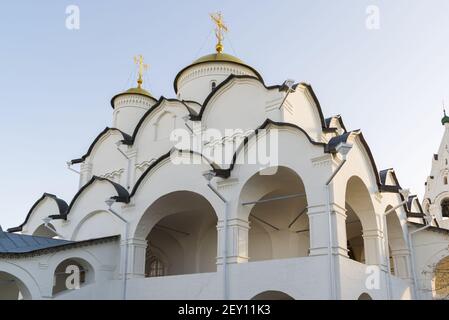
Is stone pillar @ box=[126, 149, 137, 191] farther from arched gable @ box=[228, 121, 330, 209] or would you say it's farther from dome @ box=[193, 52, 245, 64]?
arched gable @ box=[228, 121, 330, 209]

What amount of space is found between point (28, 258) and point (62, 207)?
18.0ft

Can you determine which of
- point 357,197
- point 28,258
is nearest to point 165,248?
point 28,258

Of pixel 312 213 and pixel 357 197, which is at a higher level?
pixel 357 197

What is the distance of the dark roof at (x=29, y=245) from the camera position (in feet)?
34.0

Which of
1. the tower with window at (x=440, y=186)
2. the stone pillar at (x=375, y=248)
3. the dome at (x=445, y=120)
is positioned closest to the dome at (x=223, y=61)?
the stone pillar at (x=375, y=248)

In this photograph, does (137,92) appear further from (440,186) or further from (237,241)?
(440,186)

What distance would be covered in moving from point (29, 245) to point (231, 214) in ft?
16.8

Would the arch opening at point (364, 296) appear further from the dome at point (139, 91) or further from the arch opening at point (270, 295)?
the dome at point (139, 91)

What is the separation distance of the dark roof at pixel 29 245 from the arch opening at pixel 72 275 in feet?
1.80

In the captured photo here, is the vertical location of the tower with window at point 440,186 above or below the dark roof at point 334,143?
above

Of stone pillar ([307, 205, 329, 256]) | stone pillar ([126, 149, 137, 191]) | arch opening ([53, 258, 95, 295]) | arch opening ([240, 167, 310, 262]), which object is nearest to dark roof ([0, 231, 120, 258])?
arch opening ([53, 258, 95, 295])
